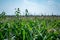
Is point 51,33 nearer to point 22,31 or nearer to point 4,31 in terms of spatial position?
point 22,31

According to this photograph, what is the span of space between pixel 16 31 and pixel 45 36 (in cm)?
36

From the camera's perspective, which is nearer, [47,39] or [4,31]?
[47,39]

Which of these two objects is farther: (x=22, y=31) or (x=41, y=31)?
(x=41, y=31)

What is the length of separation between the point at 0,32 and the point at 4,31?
0.07 metres

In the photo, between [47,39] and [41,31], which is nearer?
[47,39]

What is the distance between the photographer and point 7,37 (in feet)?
6.63

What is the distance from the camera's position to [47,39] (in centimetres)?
204

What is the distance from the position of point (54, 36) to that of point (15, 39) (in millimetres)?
468

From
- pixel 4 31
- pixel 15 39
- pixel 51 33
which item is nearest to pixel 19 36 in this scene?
pixel 15 39

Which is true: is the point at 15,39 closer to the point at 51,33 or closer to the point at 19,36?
the point at 19,36

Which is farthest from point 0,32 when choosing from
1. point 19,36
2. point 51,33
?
point 51,33

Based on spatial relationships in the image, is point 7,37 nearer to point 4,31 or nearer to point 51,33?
point 4,31

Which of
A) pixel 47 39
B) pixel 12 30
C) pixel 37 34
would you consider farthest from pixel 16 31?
pixel 47 39

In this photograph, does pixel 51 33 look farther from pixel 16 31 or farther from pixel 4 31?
pixel 4 31
